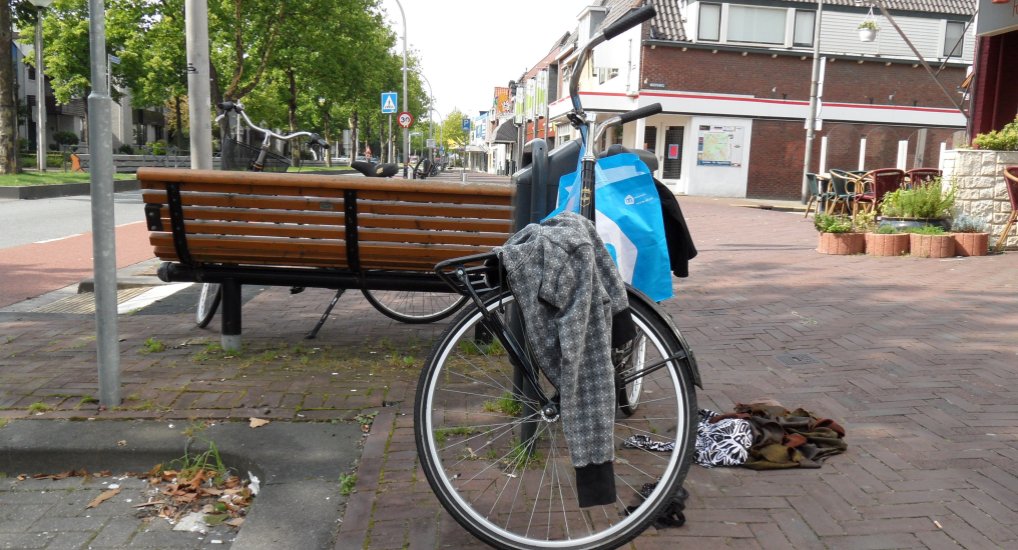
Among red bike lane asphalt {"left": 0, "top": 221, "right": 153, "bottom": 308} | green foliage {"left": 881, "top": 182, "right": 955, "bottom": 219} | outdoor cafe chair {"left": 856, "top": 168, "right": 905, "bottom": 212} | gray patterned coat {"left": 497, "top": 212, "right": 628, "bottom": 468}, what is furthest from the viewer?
outdoor cafe chair {"left": 856, "top": 168, "right": 905, "bottom": 212}

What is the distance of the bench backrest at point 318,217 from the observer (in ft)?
13.3

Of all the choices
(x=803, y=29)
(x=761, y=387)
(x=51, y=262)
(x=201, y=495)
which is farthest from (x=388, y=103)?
(x=201, y=495)

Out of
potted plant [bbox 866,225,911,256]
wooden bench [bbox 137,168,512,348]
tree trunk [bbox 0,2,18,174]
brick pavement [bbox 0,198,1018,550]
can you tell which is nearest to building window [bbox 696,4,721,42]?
tree trunk [bbox 0,2,18,174]

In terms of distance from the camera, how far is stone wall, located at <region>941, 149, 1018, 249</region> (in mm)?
9805

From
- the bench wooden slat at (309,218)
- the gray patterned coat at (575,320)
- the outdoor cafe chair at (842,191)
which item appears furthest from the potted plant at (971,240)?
the gray patterned coat at (575,320)

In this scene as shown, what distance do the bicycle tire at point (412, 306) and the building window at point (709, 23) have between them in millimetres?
27597

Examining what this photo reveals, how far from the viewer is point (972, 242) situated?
928cm

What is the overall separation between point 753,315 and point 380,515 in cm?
416

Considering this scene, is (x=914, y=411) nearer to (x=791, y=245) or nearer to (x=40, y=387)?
(x=40, y=387)

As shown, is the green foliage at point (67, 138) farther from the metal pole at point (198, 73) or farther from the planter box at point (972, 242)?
the planter box at point (972, 242)

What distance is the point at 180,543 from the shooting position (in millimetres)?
2758

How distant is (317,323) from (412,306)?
2.29 feet

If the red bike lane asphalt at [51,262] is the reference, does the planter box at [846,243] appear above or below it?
above

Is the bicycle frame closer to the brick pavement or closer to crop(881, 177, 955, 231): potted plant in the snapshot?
the brick pavement
